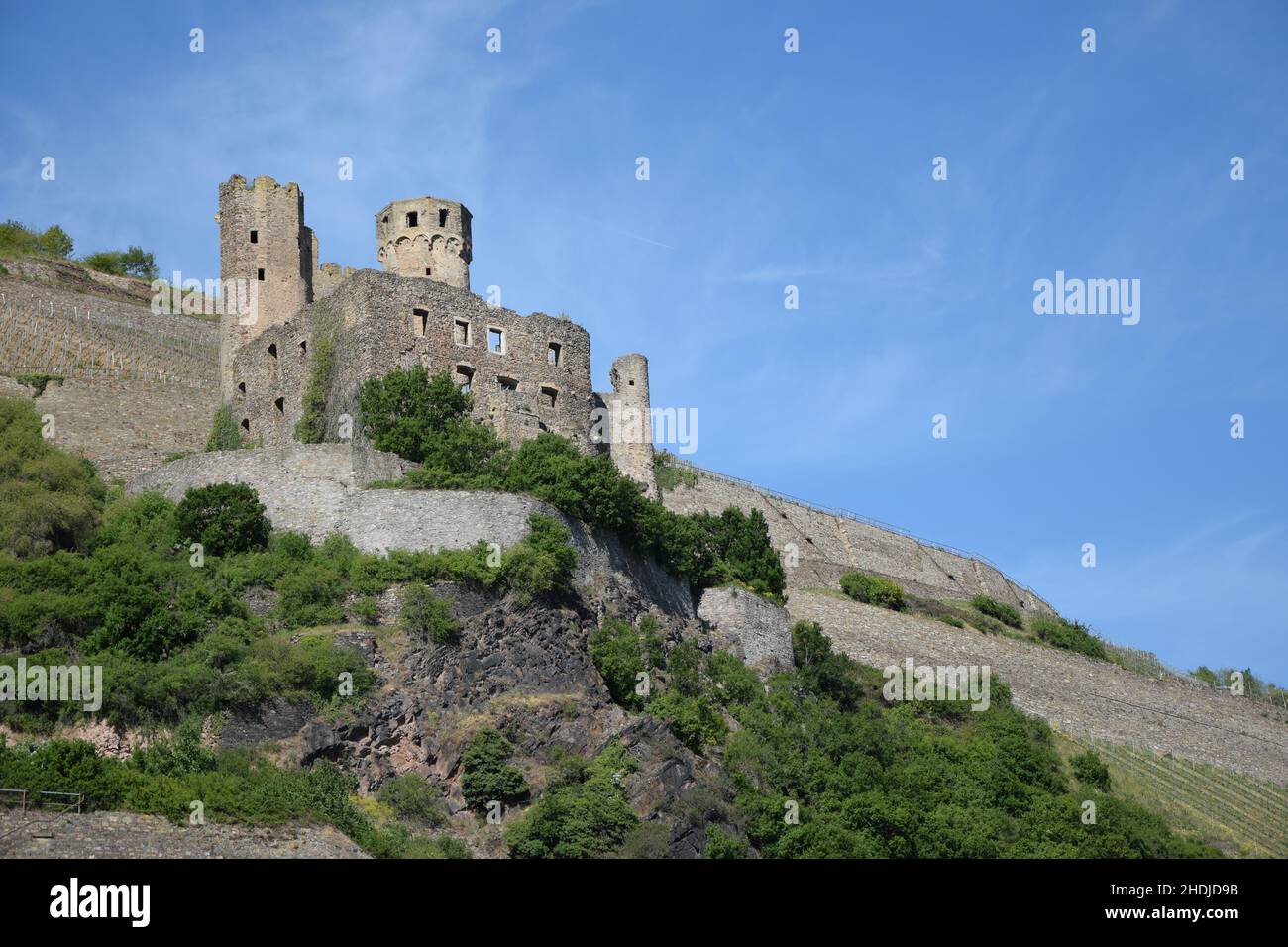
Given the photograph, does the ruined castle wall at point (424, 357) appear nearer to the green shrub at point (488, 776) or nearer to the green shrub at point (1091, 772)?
the green shrub at point (488, 776)

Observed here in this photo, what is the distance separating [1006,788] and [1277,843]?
10281 millimetres

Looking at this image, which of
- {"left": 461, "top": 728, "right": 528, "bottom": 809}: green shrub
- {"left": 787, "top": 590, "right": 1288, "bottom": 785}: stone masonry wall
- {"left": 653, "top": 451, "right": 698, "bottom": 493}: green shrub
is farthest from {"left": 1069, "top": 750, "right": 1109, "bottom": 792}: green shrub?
{"left": 653, "top": 451, "right": 698, "bottom": 493}: green shrub

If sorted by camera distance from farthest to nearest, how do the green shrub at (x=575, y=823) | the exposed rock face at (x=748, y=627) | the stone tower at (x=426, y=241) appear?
the stone tower at (x=426, y=241)
the exposed rock face at (x=748, y=627)
the green shrub at (x=575, y=823)

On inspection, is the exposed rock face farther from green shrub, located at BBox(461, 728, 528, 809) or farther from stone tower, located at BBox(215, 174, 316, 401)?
stone tower, located at BBox(215, 174, 316, 401)

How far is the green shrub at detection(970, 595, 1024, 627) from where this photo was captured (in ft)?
214

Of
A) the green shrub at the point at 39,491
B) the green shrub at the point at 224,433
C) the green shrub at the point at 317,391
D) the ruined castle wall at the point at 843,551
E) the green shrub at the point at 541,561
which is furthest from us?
the ruined castle wall at the point at 843,551

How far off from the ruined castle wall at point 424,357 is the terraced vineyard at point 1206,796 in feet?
56.3

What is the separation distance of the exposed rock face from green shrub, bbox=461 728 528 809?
10824 millimetres

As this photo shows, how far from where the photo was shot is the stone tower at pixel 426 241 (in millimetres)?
52219

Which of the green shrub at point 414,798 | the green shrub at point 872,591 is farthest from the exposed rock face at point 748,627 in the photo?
the green shrub at point 414,798

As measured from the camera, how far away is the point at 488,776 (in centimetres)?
3475
